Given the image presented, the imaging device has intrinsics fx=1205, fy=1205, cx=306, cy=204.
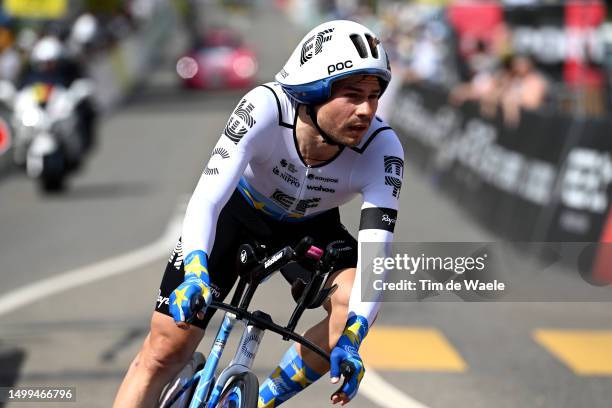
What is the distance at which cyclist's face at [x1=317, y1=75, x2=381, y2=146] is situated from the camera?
4832mm

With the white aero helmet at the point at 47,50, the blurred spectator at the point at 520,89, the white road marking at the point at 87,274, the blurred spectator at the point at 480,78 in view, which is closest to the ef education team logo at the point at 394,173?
the white road marking at the point at 87,274

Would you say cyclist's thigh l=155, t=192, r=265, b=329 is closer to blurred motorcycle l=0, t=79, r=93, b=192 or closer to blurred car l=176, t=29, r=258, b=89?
blurred motorcycle l=0, t=79, r=93, b=192

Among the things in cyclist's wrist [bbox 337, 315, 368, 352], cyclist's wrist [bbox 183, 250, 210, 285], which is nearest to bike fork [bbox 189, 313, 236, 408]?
cyclist's wrist [bbox 183, 250, 210, 285]

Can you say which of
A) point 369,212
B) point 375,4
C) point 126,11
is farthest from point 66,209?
point 375,4

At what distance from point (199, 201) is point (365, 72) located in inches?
33.5

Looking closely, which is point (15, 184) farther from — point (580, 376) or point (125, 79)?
point (125, 79)

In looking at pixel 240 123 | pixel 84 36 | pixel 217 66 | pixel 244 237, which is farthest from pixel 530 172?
pixel 217 66

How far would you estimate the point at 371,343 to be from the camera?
30.2ft

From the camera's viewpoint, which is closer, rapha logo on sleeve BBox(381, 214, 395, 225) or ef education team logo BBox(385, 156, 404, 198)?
rapha logo on sleeve BBox(381, 214, 395, 225)

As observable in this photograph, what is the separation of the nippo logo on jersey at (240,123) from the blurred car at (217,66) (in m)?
33.8

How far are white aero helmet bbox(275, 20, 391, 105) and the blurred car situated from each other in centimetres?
3388

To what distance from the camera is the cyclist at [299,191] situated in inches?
190

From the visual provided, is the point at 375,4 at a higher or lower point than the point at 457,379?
higher

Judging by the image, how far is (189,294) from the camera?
442 centimetres
